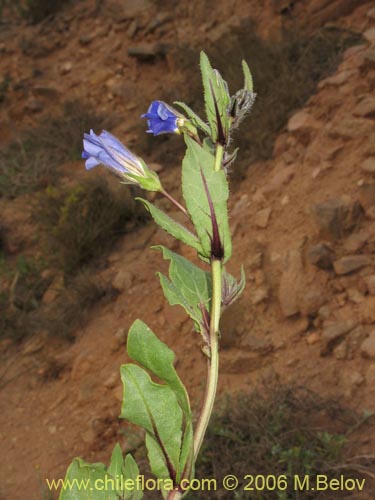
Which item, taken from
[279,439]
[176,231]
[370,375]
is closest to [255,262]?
[370,375]

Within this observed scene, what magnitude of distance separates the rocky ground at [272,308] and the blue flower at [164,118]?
1857 millimetres

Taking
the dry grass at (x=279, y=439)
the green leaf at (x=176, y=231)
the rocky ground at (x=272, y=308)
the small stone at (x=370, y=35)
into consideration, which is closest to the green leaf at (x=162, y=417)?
the green leaf at (x=176, y=231)

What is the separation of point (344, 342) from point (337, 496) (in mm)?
901

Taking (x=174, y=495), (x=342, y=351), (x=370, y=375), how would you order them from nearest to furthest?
(x=174, y=495), (x=370, y=375), (x=342, y=351)

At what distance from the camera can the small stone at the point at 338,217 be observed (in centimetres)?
348

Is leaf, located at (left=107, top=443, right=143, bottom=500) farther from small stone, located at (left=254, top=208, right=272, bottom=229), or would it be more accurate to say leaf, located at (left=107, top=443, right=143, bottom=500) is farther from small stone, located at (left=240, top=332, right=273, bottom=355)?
small stone, located at (left=254, top=208, right=272, bottom=229)

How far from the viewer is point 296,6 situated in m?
5.90

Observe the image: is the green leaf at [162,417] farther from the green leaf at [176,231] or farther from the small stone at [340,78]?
the small stone at [340,78]

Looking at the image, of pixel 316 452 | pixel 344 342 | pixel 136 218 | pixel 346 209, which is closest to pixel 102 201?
pixel 136 218

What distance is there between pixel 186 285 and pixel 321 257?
232 centimetres

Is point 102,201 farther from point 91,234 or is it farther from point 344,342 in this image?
point 344,342

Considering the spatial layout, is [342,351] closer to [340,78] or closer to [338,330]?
[338,330]

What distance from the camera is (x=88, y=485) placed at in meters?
1.08

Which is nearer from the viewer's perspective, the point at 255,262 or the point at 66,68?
the point at 255,262
